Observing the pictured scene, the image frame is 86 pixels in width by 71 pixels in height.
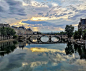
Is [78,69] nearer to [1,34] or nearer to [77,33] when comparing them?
[77,33]

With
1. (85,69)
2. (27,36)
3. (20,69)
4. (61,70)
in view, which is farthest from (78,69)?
(27,36)

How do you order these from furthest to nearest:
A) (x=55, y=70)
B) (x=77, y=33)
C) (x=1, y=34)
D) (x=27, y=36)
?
(x=27, y=36) → (x=1, y=34) → (x=77, y=33) → (x=55, y=70)

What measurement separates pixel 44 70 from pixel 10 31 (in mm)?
81282

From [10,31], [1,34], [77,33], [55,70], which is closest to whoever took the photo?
[55,70]

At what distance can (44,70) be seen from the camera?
70.5ft

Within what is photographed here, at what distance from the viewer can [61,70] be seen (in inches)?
845

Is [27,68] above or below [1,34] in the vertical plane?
below

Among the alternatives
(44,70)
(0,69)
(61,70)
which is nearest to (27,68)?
(44,70)

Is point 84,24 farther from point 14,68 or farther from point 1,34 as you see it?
point 14,68

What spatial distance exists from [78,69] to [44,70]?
725cm

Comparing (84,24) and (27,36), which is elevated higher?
(84,24)

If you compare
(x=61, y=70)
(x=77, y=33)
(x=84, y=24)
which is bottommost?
(x=61, y=70)

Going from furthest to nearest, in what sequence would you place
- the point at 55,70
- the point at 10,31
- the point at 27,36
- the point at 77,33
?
the point at 27,36
the point at 10,31
the point at 77,33
the point at 55,70

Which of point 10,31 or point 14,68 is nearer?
point 14,68
